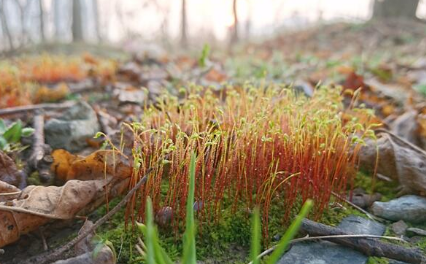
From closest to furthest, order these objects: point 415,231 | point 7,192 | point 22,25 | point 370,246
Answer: point 370,246
point 7,192
point 415,231
point 22,25

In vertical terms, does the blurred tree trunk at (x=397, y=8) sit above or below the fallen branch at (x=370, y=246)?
above

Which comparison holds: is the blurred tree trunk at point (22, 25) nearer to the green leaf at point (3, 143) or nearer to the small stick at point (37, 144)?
the small stick at point (37, 144)

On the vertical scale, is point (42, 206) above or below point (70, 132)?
below

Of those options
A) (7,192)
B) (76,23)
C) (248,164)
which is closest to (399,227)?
(248,164)

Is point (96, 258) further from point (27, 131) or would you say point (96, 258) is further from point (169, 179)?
point (27, 131)

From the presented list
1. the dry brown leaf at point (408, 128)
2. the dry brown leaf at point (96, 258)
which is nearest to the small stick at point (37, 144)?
the dry brown leaf at point (96, 258)

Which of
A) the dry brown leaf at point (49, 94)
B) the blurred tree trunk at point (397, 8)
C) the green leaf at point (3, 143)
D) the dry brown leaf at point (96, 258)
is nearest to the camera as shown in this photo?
the dry brown leaf at point (96, 258)

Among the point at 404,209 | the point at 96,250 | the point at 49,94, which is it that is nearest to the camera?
the point at 96,250

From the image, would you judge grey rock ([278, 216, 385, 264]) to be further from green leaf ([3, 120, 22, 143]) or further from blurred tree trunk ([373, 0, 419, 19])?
blurred tree trunk ([373, 0, 419, 19])

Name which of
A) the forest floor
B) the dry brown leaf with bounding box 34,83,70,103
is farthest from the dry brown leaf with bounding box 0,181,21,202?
the dry brown leaf with bounding box 34,83,70,103
